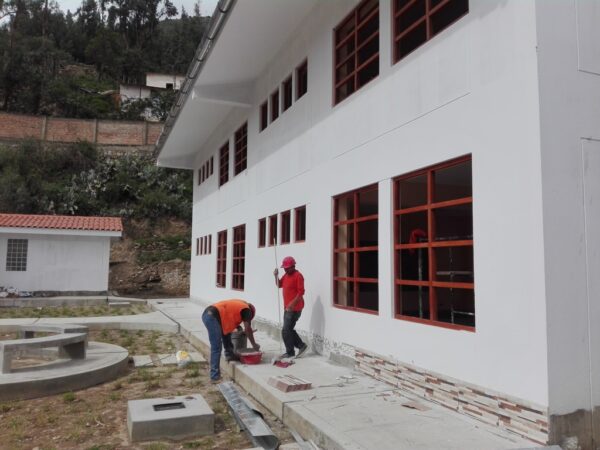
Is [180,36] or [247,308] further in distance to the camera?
[180,36]

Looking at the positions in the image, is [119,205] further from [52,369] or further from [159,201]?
[52,369]

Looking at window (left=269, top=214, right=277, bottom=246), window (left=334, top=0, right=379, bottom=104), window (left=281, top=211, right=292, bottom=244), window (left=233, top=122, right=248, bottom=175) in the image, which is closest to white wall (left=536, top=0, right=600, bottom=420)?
window (left=334, top=0, right=379, bottom=104)

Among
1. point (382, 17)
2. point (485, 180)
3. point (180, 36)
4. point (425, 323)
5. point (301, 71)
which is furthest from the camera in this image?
point (180, 36)

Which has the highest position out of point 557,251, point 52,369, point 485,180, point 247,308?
point 485,180

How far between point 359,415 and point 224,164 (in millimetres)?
12273

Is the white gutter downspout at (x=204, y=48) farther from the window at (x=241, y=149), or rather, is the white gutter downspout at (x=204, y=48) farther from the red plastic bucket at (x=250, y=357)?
the red plastic bucket at (x=250, y=357)

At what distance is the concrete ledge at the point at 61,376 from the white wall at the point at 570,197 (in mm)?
6396

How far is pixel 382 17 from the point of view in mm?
7012

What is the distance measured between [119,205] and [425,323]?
32875mm

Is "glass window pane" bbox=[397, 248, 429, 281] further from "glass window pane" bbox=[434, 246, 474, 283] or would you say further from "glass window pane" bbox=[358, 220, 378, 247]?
"glass window pane" bbox=[434, 246, 474, 283]

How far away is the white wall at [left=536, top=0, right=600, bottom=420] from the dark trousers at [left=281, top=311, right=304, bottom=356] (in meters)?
4.51

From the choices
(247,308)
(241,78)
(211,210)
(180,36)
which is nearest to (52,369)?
(247,308)

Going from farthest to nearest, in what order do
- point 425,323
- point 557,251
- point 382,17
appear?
point 382,17, point 425,323, point 557,251

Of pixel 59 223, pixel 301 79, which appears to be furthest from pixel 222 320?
pixel 59 223
